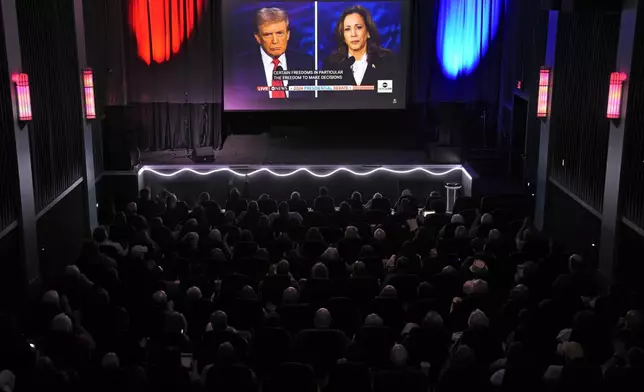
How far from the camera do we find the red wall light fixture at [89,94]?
15.0 meters

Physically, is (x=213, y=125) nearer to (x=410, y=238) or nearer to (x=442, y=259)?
(x=410, y=238)

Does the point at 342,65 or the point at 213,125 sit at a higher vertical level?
the point at 342,65

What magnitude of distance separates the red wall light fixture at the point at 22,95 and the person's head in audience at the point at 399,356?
6.38m

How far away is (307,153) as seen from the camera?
1923 cm

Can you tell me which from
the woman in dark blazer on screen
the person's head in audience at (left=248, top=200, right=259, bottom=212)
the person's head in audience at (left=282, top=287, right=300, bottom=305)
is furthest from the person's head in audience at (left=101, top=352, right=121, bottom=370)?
the woman in dark blazer on screen

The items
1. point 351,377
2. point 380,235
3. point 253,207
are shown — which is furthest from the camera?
point 253,207

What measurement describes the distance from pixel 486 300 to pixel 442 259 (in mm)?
1320

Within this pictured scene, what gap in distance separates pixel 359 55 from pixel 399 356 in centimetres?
1143

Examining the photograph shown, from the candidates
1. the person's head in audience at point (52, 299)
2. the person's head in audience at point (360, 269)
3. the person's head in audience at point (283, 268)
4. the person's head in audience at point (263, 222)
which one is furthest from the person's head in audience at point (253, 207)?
the person's head in audience at point (52, 299)

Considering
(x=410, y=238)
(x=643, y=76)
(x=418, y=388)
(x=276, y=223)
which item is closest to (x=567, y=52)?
(x=643, y=76)

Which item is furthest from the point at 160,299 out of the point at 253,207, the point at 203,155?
the point at 203,155

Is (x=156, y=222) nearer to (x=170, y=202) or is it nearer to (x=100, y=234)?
(x=100, y=234)

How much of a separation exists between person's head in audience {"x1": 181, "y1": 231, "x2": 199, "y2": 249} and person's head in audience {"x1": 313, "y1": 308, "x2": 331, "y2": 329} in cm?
335

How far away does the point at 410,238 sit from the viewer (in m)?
13.3
